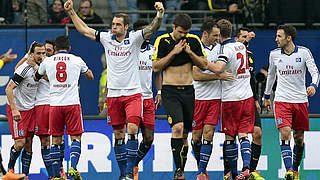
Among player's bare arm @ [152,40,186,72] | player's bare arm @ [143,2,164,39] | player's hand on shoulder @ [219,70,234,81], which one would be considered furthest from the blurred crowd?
player's bare arm @ [152,40,186,72]

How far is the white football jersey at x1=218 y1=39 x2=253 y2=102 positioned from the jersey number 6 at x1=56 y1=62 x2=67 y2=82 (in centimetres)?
283

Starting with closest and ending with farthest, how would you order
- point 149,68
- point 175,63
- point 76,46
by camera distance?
point 175,63 → point 149,68 → point 76,46

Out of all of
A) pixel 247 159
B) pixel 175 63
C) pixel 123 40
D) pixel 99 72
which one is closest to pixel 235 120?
pixel 247 159

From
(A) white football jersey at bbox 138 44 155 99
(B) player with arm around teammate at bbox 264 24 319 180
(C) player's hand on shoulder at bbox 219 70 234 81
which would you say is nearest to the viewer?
(C) player's hand on shoulder at bbox 219 70 234 81

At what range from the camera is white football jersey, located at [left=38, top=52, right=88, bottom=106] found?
42.5 ft

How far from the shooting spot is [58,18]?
57.3ft

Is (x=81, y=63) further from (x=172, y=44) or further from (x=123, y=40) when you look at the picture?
(x=172, y=44)

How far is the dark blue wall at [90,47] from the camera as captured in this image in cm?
1688

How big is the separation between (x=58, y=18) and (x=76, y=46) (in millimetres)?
897

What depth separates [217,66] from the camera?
1255cm

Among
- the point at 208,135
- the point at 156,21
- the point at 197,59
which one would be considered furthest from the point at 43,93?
the point at 197,59

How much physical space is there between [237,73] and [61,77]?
3.13 m

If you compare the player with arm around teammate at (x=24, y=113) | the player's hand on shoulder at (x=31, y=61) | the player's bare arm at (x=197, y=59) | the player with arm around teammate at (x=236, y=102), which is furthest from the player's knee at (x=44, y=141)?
the player's bare arm at (x=197, y=59)

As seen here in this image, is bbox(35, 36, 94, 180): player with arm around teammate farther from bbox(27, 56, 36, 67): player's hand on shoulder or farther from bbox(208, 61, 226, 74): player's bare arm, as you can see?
bbox(208, 61, 226, 74): player's bare arm
